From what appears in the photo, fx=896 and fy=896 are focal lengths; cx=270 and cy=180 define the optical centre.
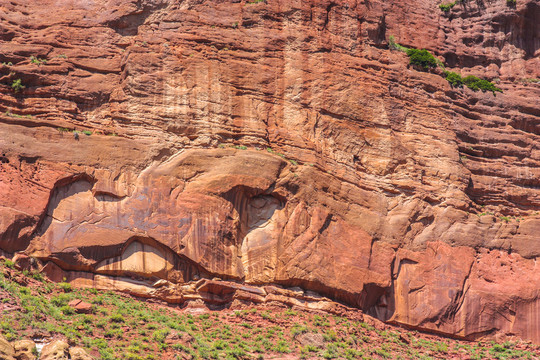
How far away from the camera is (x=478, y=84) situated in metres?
45.4

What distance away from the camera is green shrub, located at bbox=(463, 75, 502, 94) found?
148ft

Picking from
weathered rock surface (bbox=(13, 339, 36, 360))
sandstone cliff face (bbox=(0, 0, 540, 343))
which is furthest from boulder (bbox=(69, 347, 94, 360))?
sandstone cliff face (bbox=(0, 0, 540, 343))

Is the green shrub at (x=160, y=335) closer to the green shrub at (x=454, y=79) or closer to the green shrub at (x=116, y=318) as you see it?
the green shrub at (x=116, y=318)

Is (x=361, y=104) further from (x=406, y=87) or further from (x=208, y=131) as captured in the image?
(x=208, y=131)

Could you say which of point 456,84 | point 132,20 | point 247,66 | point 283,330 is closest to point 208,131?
point 247,66

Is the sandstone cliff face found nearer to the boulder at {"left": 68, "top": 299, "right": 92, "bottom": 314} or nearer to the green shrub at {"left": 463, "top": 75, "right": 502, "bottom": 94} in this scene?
the green shrub at {"left": 463, "top": 75, "right": 502, "bottom": 94}

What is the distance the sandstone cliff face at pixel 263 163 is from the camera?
34.2m

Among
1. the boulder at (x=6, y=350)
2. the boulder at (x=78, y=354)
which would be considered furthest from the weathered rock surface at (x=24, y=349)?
the boulder at (x=78, y=354)

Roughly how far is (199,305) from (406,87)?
15449mm

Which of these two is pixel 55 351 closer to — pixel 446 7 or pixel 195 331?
pixel 195 331

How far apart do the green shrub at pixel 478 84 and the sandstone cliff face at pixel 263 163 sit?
5.45ft

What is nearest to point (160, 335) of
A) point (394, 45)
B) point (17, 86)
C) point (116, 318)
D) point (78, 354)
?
point (116, 318)

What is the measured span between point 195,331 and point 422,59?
1961 cm

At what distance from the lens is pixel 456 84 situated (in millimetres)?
44906
